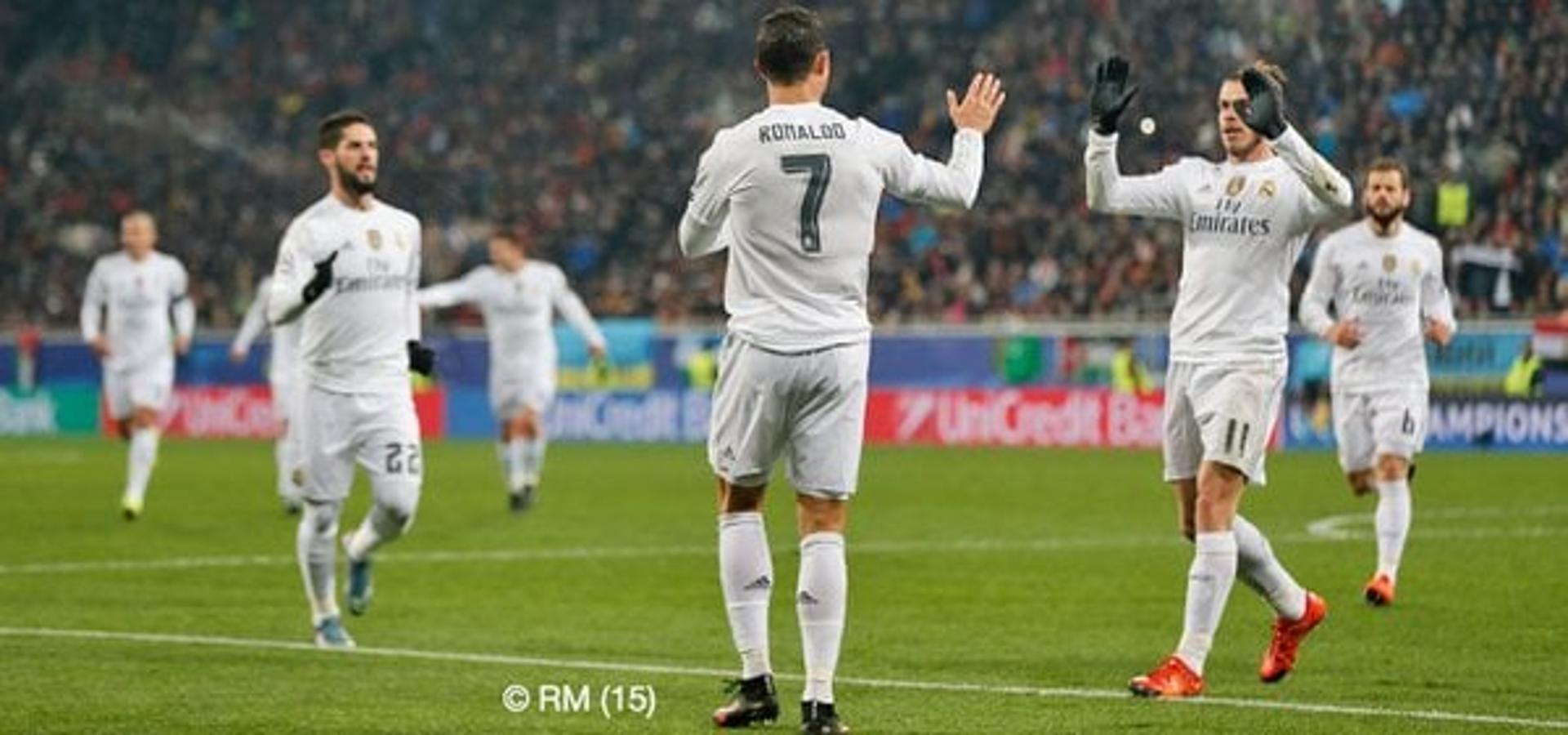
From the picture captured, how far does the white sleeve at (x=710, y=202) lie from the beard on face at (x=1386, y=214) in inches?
317

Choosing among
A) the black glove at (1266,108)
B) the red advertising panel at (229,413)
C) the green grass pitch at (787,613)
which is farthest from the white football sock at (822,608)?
the red advertising panel at (229,413)

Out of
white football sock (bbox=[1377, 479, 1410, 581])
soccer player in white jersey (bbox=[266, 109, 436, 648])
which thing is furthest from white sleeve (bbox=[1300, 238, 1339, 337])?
soccer player in white jersey (bbox=[266, 109, 436, 648])

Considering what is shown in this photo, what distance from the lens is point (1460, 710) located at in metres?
11.8

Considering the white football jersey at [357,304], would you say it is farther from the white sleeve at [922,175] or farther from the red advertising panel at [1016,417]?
the red advertising panel at [1016,417]

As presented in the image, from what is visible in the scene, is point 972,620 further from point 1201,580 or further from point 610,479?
point 610,479

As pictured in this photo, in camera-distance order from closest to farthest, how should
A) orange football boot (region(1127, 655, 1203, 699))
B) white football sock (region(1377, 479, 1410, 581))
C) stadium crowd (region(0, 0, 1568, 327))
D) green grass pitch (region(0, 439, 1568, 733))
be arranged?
1. green grass pitch (region(0, 439, 1568, 733))
2. orange football boot (region(1127, 655, 1203, 699))
3. white football sock (region(1377, 479, 1410, 581))
4. stadium crowd (region(0, 0, 1568, 327))

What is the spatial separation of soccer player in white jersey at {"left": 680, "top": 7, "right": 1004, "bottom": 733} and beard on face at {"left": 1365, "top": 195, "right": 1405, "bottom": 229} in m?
7.56

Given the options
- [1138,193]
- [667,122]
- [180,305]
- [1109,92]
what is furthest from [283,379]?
[1109,92]

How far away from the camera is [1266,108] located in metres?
12.3

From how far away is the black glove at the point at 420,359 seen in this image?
15375 millimetres

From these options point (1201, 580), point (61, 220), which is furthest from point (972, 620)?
point (61, 220)

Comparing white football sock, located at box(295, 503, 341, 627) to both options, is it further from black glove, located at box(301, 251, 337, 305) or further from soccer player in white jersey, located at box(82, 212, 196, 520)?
soccer player in white jersey, located at box(82, 212, 196, 520)

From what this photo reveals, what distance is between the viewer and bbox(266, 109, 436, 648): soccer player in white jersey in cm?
1520

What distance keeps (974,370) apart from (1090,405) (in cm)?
173
